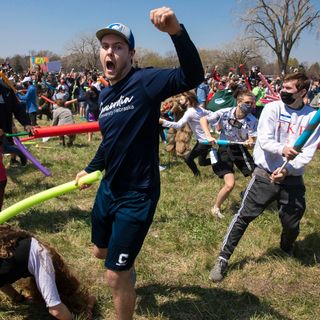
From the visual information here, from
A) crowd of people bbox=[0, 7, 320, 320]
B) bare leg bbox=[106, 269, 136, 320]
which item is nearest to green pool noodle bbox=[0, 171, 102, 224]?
crowd of people bbox=[0, 7, 320, 320]

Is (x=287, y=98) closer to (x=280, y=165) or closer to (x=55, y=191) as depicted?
(x=280, y=165)

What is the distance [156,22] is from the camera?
215 cm

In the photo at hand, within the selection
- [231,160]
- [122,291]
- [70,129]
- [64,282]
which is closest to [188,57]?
[122,291]

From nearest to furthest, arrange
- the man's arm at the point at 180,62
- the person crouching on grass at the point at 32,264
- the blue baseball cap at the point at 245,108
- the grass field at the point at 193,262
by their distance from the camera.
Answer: the man's arm at the point at 180,62
the person crouching on grass at the point at 32,264
the grass field at the point at 193,262
the blue baseball cap at the point at 245,108

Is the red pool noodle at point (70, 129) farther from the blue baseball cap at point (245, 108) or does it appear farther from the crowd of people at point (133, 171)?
the blue baseball cap at point (245, 108)

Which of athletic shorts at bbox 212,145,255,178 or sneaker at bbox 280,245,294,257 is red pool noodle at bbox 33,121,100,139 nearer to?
athletic shorts at bbox 212,145,255,178

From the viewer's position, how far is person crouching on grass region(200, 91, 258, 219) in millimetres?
5582

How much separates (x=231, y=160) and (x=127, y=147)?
3.31m

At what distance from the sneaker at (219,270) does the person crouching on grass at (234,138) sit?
1.59 meters

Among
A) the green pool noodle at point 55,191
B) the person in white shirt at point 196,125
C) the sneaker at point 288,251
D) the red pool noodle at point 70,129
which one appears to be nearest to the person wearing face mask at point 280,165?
the sneaker at point 288,251

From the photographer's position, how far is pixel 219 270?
13.1 ft

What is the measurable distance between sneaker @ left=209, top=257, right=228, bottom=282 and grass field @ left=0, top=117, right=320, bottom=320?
0.06m

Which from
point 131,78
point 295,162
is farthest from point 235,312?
point 131,78

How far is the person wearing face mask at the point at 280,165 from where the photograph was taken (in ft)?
12.5
